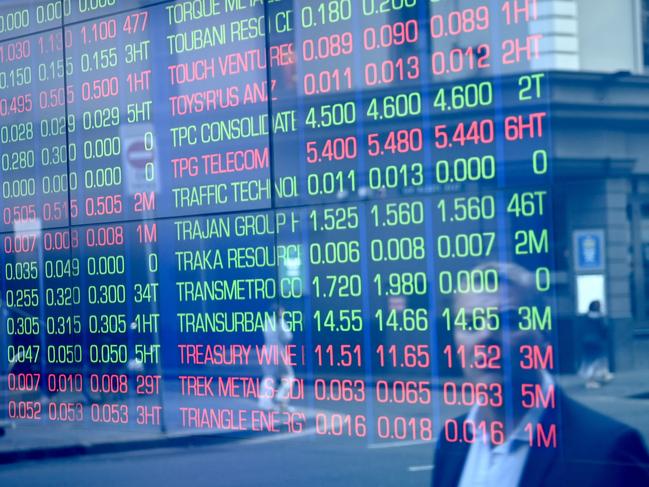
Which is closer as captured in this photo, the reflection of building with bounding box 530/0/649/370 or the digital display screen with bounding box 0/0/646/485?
the reflection of building with bounding box 530/0/649/370

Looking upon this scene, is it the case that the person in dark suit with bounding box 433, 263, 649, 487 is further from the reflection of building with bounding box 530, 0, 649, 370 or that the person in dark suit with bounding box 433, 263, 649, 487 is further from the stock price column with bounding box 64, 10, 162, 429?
the stock price column with bounding box 64, 10, 162, 429

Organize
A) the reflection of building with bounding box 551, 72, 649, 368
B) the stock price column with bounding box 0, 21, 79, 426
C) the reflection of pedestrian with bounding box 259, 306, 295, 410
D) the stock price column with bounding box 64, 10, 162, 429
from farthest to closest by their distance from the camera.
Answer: the stock price column with bounding box 0, 21, 79, 426 < the stock price column with bounding box 64, 10, 162, 429 < the reflection of pedestrian with bounding box 259, 306, 295, 410 < the reflection of building with bounding box 551, 72, 649, 368

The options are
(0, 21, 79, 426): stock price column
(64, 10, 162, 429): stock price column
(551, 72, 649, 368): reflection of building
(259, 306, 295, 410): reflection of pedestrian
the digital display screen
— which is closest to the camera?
(551, 72, 649, 368): reflection of building

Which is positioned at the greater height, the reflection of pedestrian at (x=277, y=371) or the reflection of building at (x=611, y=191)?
the reflection of building at (x=611, y=191)

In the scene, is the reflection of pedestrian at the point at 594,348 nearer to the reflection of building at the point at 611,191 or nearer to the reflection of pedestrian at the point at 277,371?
the reflection of building at the point at 611,191

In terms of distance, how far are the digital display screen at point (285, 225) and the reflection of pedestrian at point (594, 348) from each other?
1.2 inches

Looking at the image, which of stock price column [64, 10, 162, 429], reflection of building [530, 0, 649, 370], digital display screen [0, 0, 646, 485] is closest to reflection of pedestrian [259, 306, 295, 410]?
digital display screen [0, 0, 646, 485]

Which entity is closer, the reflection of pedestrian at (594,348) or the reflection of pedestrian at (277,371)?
the reflection of pedestrian at (594,348)

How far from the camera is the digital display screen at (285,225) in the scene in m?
3.28

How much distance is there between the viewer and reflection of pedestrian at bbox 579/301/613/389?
10.0 ft

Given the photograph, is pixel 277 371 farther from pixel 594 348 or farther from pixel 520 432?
pixel 594 348

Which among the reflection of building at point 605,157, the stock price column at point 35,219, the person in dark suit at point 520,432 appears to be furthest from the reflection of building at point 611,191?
the stock price column at point 35,219

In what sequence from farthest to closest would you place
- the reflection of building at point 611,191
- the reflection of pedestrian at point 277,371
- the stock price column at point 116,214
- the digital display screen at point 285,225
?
the stock price column at point 116,214, the reflection of pedestrian at point 277,371, the digital display screen at point 285,225, the reflection of building at point 611,191

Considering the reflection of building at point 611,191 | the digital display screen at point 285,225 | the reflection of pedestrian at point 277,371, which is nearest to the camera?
the reflection of building at point 611,191
